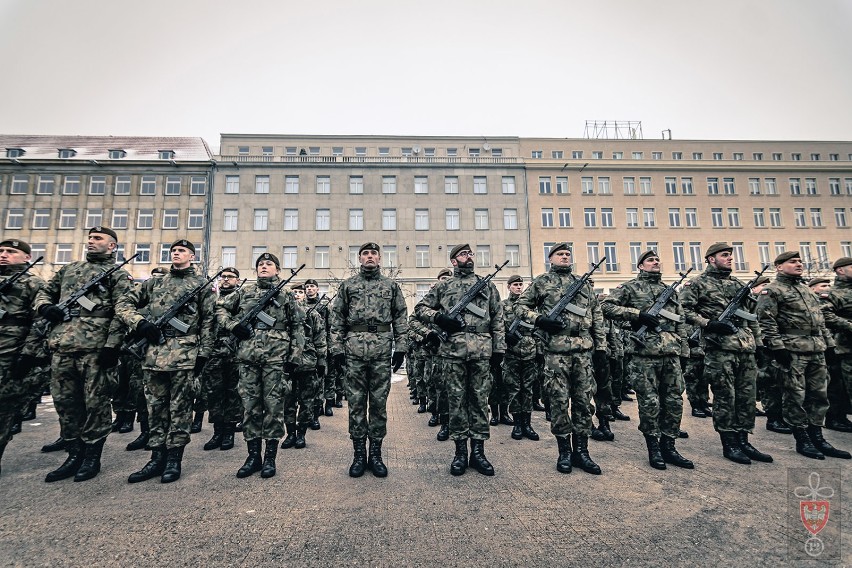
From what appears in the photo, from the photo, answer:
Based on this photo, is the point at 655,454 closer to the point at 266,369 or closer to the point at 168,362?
the point at 266,369

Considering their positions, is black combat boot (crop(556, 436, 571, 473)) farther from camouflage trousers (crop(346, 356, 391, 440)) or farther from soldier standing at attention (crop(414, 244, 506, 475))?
camouflage trousers (crop(346, 356, 391, 440))

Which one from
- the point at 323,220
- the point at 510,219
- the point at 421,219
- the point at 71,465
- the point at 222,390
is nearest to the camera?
the point at 71,465

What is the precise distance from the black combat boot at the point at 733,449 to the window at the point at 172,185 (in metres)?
38.5

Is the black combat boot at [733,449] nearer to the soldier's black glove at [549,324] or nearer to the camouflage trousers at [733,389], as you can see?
the camouflage trousers at [733,389]

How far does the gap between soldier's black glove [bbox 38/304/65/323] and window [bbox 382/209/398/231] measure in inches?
1153

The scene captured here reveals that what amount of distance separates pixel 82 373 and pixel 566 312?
18.1 ft

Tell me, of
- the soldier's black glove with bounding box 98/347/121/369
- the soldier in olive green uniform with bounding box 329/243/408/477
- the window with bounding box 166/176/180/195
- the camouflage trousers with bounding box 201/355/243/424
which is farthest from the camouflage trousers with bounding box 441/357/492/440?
the window with bounding box 166/176/180/195

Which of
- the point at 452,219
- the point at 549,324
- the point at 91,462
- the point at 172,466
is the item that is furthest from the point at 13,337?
the point at 452,219

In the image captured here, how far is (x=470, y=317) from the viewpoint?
4.64 m

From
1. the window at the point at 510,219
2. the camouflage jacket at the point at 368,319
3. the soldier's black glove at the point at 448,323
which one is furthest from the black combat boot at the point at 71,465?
the window at the point at 510,219

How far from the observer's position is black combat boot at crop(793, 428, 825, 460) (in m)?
4.67

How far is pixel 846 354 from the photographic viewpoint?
6020 millimetres

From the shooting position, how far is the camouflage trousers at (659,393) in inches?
179

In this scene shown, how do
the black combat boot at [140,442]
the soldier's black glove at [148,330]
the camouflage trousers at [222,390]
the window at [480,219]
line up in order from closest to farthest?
the soldier's black glove at [148,330]
the black combat boot at [140,442]
the camouflage trousers at [222,390]
the window at [480,219]
